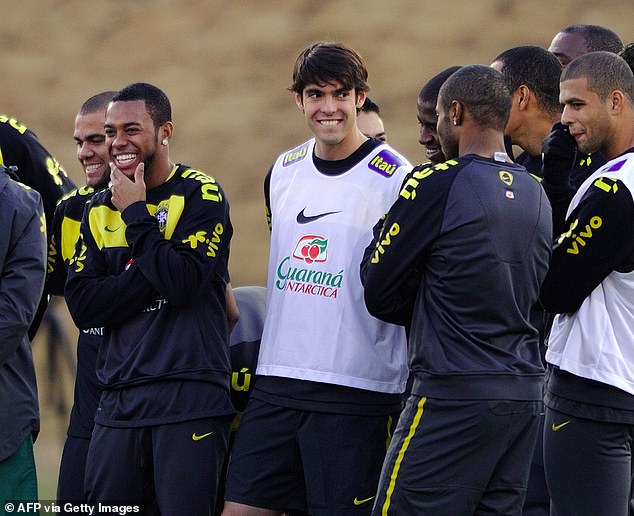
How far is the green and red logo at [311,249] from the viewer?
371 cm

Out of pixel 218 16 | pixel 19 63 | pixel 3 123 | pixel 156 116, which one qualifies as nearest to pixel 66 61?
pixel 19 63

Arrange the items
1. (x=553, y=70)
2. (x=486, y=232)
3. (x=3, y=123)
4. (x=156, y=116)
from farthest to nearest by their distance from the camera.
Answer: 1. (x=3, y=123)
2. (x=553, y=70)
3. (x=156, y=116)
4. (x=486, y=232)

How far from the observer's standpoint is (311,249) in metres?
3.73

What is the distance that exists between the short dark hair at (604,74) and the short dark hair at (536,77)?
0.46m

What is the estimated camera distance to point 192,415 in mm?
3607

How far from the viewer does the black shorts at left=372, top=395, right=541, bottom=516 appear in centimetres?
321

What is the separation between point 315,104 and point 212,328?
0.76 metres

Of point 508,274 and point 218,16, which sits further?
point 218,16

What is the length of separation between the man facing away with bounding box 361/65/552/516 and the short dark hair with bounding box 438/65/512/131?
13cm

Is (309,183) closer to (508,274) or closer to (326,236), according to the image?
A: (326,236)

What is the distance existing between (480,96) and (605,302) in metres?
0.67

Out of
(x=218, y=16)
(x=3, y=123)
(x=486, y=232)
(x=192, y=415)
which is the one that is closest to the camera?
(x=486, y=232)

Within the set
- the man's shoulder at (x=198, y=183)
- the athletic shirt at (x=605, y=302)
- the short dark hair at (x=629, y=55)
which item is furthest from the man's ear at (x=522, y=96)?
the man's shoulder at (x=198, y=183)

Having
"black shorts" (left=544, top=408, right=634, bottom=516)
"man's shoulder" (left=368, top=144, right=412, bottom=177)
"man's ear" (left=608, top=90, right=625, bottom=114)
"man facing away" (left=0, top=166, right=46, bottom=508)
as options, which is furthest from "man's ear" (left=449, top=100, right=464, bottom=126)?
"man facing away" (left=0, top=166, right=46, bottom=508)
